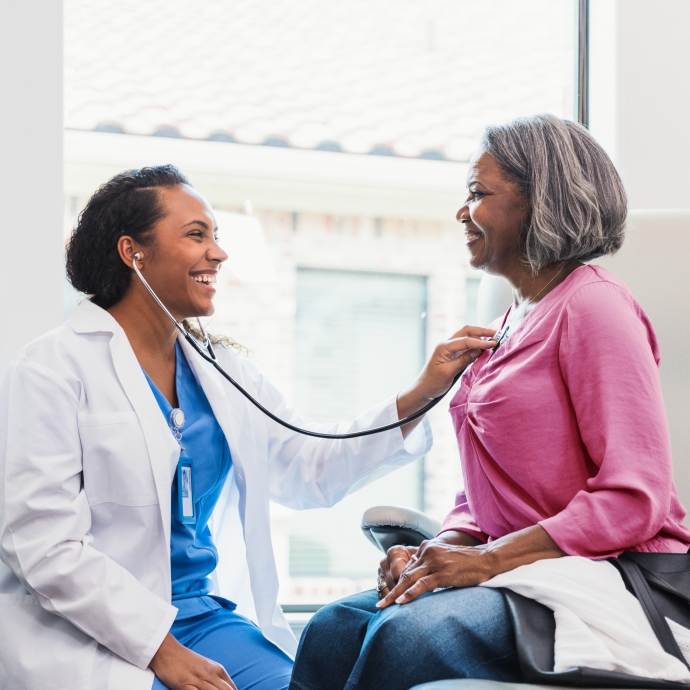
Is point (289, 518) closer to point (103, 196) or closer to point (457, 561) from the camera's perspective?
point (103, 196)

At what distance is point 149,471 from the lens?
1.32 metres

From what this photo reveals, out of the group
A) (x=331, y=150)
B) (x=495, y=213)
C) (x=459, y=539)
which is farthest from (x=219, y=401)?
(x=331, y=150)

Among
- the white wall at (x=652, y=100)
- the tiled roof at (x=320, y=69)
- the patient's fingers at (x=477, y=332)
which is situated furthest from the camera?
the tiled roof at (x=320, y=69)

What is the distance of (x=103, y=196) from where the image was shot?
153cm

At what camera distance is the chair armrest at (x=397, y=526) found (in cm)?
139

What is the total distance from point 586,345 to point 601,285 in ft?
0.39

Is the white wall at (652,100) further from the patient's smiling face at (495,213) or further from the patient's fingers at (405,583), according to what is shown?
the patient's fingers at (405,583)

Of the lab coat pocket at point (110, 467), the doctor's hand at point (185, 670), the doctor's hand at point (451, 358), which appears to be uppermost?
the doctor's hand at point (451, 358)

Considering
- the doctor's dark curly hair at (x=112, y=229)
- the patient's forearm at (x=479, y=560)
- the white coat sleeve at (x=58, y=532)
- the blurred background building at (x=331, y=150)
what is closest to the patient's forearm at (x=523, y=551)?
the patient's forearm at (x=479, y=560)

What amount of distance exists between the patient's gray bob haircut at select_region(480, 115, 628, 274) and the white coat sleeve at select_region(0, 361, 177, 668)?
846mm

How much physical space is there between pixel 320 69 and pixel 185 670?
7.13ft

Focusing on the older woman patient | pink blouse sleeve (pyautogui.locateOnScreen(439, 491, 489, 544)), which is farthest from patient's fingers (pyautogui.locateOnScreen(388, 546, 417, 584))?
pink blouse sleeve (pyautogui.locateOnScreen(439, 491, 489, 544))

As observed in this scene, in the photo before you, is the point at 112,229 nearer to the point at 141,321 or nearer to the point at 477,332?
the point at 141,321

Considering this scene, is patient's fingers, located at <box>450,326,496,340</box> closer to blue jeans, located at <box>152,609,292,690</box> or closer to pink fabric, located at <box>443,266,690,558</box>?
pink fabric, located at <box>443,266,690,558</box>
